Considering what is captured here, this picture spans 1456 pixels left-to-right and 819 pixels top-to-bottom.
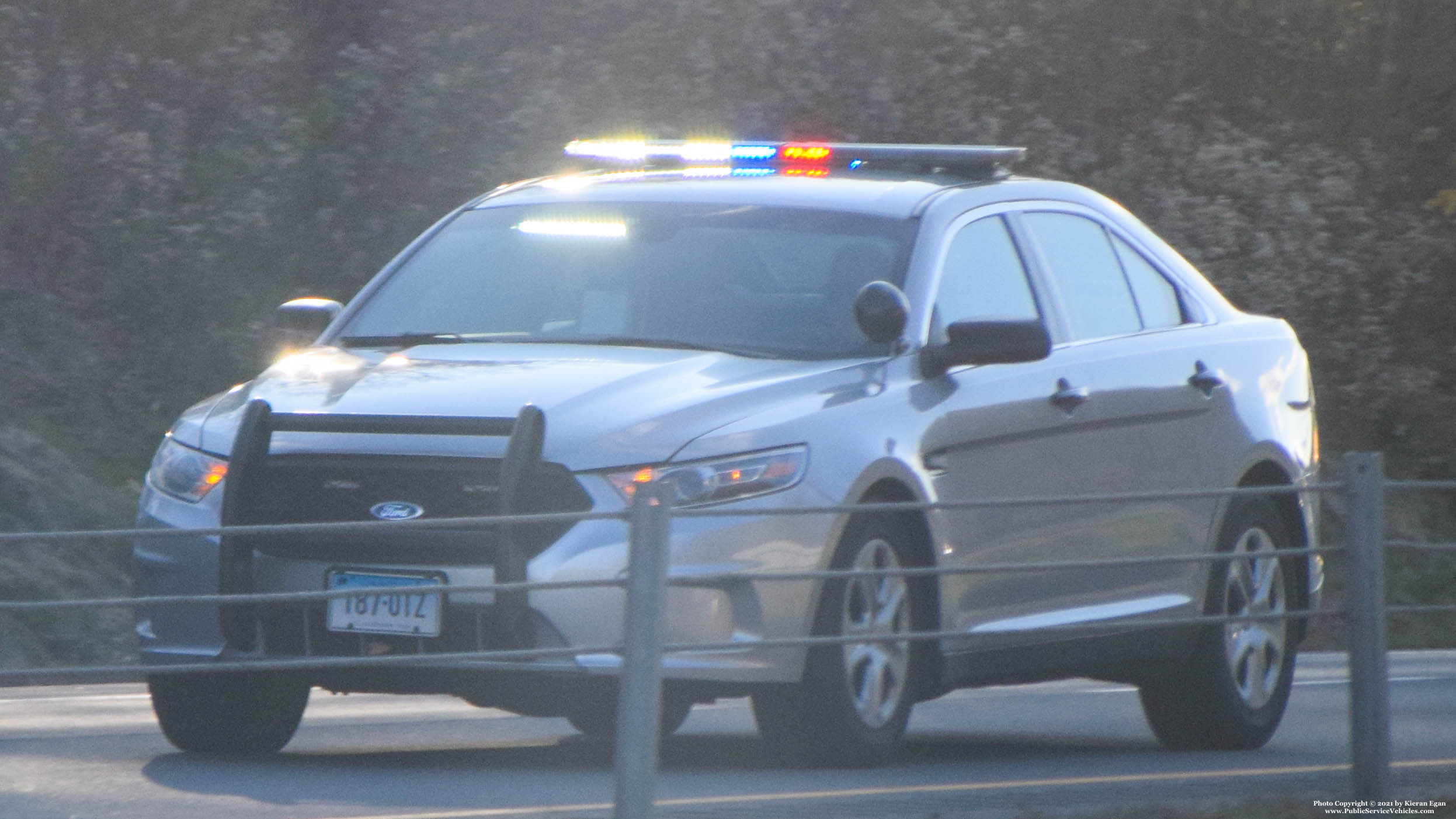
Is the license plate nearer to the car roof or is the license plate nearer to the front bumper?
the front bumper

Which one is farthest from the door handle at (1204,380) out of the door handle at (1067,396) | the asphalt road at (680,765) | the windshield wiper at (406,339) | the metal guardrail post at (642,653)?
the metal guardrail post at (642,653)

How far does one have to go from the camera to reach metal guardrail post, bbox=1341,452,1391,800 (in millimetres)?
6695

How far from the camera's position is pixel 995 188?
8.22 meters

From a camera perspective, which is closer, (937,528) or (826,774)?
(826,774)

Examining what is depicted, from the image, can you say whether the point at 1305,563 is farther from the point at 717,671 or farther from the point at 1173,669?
the point at 717,671

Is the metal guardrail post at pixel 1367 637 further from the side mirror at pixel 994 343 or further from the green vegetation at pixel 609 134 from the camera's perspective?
the green vegetation at pixel 609 134

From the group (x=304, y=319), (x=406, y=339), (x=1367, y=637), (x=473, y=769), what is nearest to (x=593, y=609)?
(x=473, y=769)

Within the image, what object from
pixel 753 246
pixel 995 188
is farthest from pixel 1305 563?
pixel 753 246

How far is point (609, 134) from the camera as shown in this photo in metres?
16.3

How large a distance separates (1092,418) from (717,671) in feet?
6.90

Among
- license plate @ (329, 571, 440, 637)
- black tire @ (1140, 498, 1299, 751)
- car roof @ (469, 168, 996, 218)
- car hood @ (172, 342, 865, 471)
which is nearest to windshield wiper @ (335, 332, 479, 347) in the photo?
car hood @ (172, 342, 865, 471)

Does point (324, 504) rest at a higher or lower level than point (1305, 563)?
higher

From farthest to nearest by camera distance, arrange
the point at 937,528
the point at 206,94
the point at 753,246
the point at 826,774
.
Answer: the point at 206,94 < the point at 753,246 < the point at 937,528 < the point at 826,774

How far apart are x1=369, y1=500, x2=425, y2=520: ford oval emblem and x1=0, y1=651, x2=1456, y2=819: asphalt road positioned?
26.2 inches
